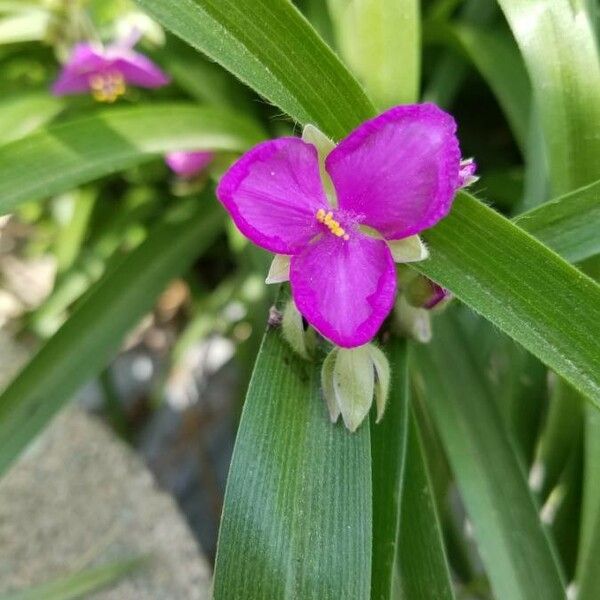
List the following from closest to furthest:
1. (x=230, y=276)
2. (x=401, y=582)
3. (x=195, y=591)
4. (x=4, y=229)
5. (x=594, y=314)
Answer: (x=594, y=314) < (x=401, y=582) < (x=195, y=591) < (x=230, y=276) < (x=4, y=229)

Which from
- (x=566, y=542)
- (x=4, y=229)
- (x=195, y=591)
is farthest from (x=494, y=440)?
(x=4, y=229)

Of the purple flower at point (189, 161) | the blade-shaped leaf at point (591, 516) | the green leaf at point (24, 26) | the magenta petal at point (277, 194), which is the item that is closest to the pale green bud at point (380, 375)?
the magenta petal at point (277, 194)

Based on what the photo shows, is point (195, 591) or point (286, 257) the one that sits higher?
point (286, 257)

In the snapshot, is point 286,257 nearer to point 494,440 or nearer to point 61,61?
point 494,440

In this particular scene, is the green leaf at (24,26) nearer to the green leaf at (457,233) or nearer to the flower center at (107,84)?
the flower center at (107,84)

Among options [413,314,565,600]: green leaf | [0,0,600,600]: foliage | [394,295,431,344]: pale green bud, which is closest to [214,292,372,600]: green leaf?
[0,0,600,600]: foliage

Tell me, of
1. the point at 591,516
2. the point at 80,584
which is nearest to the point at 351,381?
the point at 591,516

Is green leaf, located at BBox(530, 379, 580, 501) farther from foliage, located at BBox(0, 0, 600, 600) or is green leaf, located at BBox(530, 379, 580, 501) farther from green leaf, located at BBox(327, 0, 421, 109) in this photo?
green leaf, located at BBox(327, 0, 421, 109)
